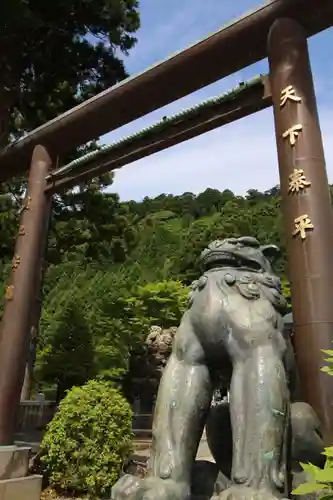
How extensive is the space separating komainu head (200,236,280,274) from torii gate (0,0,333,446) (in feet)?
2.05

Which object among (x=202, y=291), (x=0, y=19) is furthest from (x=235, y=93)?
(x=0, y=19)

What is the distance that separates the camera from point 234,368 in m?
2.53

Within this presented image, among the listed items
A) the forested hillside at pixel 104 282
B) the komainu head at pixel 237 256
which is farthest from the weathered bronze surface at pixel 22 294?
the komainu head at pixel 237 256

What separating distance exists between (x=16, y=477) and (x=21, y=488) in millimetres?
132

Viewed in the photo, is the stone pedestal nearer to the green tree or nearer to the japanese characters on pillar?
the japanese characters on pillar

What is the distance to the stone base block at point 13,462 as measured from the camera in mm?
5809

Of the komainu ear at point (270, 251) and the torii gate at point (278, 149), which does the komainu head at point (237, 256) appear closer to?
the komainu ear at point (270, 251)

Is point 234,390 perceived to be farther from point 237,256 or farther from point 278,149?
point 278,149

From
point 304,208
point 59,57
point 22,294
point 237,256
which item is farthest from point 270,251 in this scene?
point 59,57

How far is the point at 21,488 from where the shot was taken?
595 centimetres

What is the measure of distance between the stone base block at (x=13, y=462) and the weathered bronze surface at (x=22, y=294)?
122 mm

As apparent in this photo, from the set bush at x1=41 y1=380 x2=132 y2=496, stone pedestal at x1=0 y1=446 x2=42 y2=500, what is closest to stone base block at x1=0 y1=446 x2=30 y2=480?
stone pedestal at x1=0 y1=446 x2=42 y2=500

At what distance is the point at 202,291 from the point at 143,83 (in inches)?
133

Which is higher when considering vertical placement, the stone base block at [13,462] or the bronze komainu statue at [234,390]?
the bronze komainu statue at [234,390]
